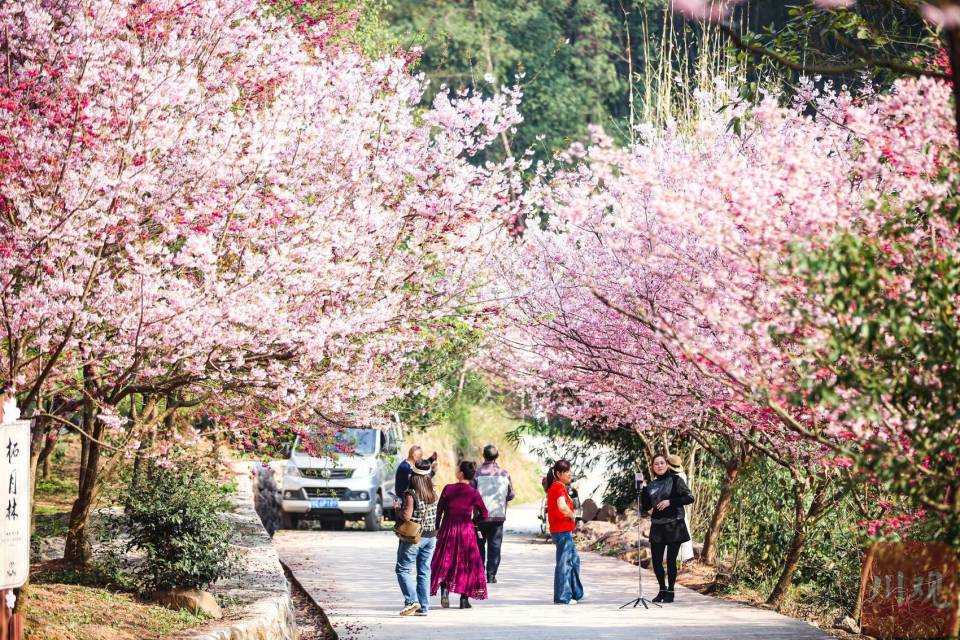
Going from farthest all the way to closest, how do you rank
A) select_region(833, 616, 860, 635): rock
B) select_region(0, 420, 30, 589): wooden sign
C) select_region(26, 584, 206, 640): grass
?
select_region(833, 616, 860, 635): rock < select_region(26, 584, 206, 640): grass < select_region(0, 420, 30, 589): wooden sign

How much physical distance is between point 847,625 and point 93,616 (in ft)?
24.0

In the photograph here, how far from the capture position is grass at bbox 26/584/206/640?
820 centimetres

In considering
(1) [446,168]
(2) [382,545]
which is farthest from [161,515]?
(2) [382,545]

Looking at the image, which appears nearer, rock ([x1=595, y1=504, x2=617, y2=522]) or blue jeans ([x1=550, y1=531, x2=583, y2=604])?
blue jeans ([x1=550, y1=531, x2=583, y2=604])

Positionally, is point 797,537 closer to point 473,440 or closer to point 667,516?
point 667,516

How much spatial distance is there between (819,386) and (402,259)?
629 centimetres

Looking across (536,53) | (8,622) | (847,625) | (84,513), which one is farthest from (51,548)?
(536,53)

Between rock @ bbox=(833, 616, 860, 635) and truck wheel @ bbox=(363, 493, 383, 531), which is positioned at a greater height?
truck wheel @ bbox=(363, 493, 383, 531)

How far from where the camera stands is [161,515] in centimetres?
993

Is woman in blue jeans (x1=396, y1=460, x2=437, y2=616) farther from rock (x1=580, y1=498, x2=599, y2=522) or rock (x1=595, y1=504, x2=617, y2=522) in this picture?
rock (x1=580, y1=498, x2=599, y2=522)

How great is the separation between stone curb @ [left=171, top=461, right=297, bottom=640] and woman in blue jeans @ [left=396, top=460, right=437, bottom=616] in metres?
1.34

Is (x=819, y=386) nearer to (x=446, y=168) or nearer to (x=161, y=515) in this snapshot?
(x=161, y=515)

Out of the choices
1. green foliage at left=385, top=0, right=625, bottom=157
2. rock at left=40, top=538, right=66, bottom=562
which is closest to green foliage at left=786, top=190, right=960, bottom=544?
rock at left=40, top=538, right=66, bottom=562

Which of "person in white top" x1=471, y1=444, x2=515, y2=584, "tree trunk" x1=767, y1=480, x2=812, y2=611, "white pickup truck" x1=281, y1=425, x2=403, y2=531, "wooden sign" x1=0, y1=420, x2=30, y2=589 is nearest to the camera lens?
"wooden sign" x1=0, y1=420, x2=30, y2=589
